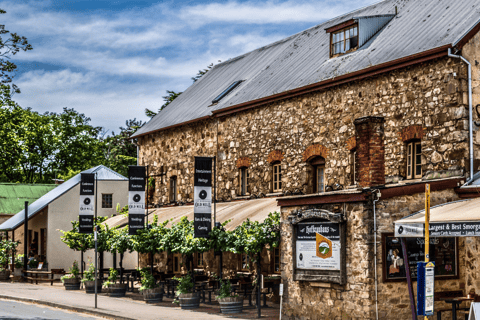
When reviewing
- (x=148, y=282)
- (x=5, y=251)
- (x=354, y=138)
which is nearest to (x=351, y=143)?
(x=354, y=138)

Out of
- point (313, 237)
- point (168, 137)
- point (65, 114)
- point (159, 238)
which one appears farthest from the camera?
point (65, 114)

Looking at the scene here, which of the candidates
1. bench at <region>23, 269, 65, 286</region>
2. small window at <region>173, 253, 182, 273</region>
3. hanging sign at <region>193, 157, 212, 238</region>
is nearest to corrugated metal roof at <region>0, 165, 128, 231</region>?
bench at <region>23, 269, 65, 286</region>

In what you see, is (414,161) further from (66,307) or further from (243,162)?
(66,307)

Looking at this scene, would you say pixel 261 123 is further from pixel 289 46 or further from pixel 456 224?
pixel 456 224

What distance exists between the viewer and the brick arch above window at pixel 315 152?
66.1 feet

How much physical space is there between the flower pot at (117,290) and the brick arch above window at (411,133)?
39.1ft

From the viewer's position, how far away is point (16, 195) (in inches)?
1853

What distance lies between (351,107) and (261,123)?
4.50 metres

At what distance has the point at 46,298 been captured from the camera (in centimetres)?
2272

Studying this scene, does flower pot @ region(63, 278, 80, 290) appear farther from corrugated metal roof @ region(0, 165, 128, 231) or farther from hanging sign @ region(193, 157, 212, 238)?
hanging sign @ region(193, 157, 212, 238)

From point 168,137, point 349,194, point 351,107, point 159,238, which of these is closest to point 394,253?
point 349,194

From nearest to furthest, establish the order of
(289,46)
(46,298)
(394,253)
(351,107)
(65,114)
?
(394,253), (351,107), (46,298), (289,46), (65,114)

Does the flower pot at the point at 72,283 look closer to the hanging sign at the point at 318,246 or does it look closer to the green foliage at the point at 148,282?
the green foliage at the point at 148,282

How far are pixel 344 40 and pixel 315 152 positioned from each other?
3853 millimetres
